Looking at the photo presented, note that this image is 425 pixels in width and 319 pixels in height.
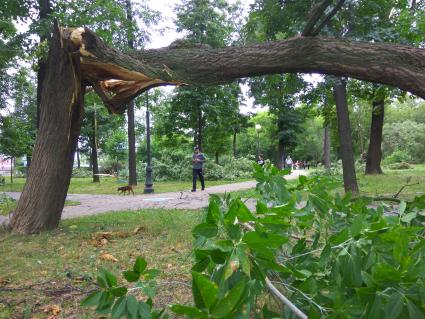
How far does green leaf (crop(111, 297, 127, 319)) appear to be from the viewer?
43.7 inches

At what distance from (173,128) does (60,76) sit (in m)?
23.4

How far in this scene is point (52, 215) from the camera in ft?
22.3

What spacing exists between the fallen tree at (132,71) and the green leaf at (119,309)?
17.2ft

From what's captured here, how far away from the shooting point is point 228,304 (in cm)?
75

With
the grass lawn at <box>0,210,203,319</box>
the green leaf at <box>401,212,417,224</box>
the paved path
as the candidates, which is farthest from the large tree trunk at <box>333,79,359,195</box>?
the green leaf at <box>401,212,417,224</box>

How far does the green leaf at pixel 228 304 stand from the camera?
746 mm

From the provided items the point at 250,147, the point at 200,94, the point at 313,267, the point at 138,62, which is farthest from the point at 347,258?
the point at 250,147

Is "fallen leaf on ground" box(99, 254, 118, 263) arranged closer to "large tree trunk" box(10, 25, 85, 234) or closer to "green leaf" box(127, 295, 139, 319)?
"large tree trunk" box(10, 25, 85, 234)

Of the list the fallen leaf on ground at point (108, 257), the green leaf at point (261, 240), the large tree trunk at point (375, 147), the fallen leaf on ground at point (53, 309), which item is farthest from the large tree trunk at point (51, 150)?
the large tree trunk at point (375, 147)

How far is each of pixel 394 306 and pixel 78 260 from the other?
4.57 m

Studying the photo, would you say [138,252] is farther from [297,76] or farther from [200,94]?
[200,94]

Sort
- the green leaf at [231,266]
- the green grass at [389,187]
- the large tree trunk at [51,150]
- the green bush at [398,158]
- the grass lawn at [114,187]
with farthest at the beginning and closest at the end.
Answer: the green bush at [398,158], the grass lawn at [114,187], the green grass at [389,187], the large tree trunk at [51,150], the green leaf at [231,266]

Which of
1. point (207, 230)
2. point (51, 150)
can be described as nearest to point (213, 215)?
point (207, 230)

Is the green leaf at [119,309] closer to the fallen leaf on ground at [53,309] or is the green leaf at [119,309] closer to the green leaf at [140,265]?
the green leaf at [140,265]
